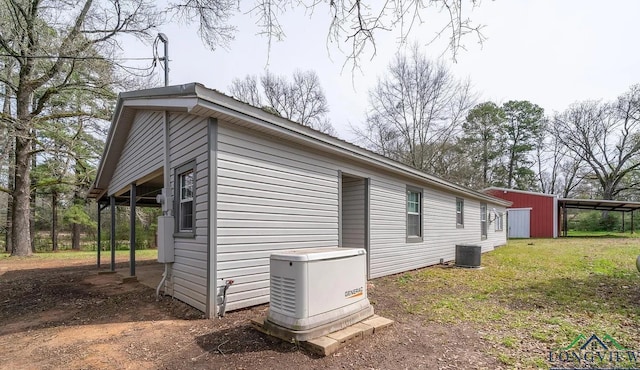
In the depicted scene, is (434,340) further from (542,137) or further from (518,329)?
(542,137)

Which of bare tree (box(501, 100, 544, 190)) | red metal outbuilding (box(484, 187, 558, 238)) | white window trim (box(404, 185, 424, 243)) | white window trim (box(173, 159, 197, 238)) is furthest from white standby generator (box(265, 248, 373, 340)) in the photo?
bare tree (box(501, 100, 544, 190))

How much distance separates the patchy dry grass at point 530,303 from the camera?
3.71 meters

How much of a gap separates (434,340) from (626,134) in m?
34.3

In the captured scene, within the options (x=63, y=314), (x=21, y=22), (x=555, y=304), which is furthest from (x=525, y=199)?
(x=21, y=22)

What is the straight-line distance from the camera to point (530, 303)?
5.27 m

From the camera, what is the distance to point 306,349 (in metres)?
3.39

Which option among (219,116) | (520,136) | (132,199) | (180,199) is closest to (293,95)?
(132,199)

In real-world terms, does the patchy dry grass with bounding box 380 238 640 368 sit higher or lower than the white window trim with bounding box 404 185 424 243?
lower

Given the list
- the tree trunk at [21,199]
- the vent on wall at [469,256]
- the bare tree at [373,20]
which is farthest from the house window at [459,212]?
the tree trunk at [21,199]

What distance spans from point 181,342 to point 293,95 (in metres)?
21.8

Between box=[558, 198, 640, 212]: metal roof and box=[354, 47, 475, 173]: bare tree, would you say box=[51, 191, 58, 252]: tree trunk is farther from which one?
box=[558, 198, 640, 212]: metal roof

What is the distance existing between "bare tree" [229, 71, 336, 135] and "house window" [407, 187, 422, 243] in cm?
1507

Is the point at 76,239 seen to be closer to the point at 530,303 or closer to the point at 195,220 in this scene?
the point at 195,220

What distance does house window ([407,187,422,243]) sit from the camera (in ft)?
29.1
